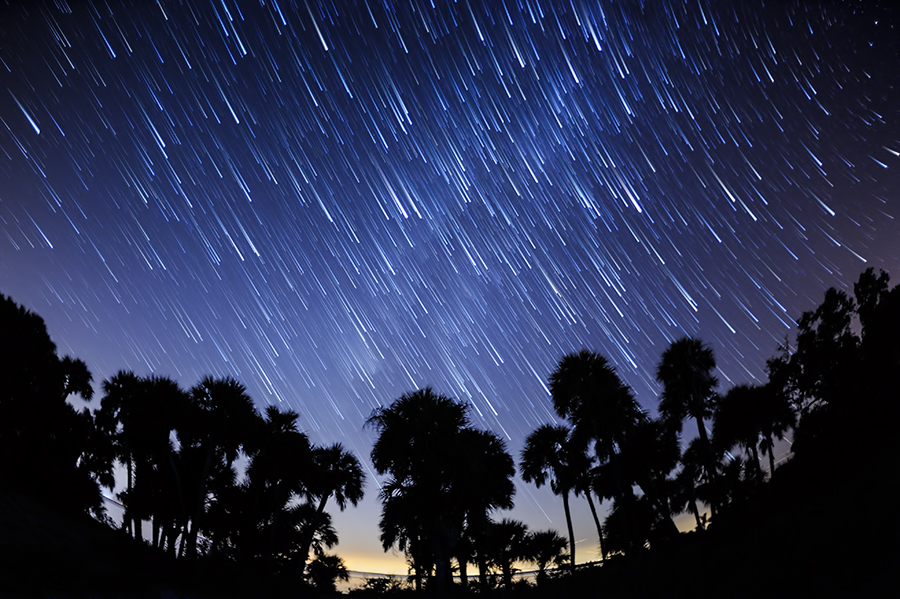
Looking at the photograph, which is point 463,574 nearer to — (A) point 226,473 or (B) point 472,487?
(B) point 472,487

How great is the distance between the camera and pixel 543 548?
32406 mm

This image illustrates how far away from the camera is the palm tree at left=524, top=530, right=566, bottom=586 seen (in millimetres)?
32125

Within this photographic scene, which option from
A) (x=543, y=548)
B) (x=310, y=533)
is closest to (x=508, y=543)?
(x=543, y=548)

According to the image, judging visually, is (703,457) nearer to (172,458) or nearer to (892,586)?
(892,586)

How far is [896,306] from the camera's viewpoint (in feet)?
83.7

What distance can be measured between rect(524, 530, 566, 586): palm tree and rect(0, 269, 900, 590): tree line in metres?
0.13

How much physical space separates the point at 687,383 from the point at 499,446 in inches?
444

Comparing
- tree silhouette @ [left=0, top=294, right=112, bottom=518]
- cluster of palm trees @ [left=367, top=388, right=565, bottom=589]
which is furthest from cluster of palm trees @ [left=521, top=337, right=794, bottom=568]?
tree silhouette @ [left=0, top=294, right=112, bottom=518]

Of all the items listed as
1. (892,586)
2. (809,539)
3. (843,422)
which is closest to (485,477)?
(809,539)

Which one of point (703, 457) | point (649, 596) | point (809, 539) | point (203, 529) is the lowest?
point (649, 596)

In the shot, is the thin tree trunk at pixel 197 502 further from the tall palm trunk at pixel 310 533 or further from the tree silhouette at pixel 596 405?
the tree silhouette at pixel 596 405

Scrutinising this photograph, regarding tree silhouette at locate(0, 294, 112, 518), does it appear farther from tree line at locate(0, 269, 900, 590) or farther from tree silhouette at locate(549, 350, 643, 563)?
tree silhouette at locate(549, 350, 643, 563)

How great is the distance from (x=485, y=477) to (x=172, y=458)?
17190 mm

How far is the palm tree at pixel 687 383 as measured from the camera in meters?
29.1
